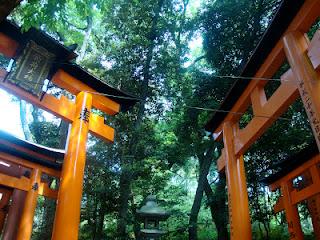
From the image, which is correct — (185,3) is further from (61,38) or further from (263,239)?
(263,239)

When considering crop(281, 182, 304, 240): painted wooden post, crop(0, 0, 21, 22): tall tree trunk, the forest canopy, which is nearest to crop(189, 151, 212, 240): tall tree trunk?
the forest canopy

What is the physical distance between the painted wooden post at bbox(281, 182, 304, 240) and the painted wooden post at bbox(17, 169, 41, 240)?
8577 millimetres

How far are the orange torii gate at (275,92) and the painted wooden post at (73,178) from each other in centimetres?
336

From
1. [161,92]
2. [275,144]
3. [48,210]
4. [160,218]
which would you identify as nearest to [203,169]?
[275,144]

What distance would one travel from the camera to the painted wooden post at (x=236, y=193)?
6.38 meters

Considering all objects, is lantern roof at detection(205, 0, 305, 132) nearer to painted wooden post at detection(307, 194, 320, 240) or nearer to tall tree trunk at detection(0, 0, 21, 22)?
tall tree trunk at detection(0, 0, 21, 22)

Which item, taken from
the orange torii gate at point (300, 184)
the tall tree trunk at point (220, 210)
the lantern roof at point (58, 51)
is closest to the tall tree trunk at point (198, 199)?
the tall tree trunk at point (220, 210)

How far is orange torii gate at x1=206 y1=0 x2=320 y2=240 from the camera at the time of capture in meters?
4.14

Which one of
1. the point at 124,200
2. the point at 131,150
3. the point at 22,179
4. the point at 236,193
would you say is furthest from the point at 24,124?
the point at 236,193

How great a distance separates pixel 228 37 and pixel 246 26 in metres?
0.93

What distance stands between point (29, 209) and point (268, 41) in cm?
904

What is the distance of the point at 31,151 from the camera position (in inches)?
408

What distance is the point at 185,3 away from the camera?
16.9 m

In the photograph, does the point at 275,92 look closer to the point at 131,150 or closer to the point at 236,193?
the point at 236,193
